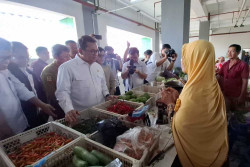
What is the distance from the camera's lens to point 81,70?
1.57 m

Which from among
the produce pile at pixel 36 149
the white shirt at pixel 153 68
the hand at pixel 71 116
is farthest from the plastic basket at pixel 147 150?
the white shirt at pixel 153 68

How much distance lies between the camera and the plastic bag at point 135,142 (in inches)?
33.3

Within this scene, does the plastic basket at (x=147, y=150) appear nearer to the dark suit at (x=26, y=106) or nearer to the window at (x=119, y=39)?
the dark suit at (x=26, y=106)

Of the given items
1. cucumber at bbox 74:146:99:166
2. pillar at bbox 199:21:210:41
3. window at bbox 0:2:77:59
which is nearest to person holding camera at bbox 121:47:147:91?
cucumber at bbox 74:146:99:166

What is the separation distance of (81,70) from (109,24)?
14.9ft

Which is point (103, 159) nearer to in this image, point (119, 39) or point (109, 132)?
point (109, 132)

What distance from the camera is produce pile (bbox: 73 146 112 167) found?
743 millimetres

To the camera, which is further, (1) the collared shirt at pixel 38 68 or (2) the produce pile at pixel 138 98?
(1) the collared shirt at pixel 38 68

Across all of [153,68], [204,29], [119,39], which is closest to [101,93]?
[153,68]

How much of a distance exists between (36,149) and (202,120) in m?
1.16

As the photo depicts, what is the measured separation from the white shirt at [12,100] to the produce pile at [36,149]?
458mm

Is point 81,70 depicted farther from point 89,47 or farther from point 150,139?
point 150,139

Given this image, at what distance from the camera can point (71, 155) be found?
0.90 m

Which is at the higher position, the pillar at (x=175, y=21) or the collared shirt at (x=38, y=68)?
the pillar at (x=175, y=21)
